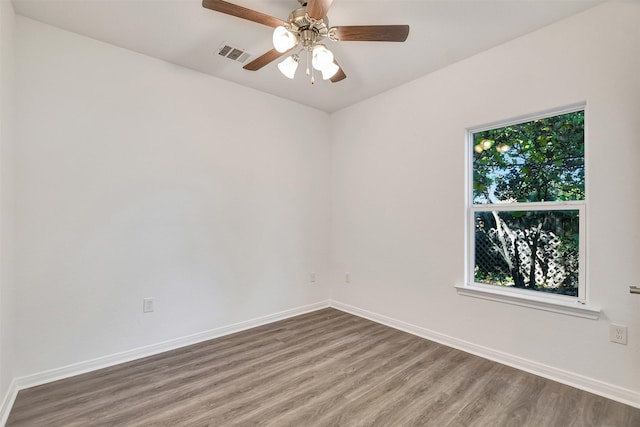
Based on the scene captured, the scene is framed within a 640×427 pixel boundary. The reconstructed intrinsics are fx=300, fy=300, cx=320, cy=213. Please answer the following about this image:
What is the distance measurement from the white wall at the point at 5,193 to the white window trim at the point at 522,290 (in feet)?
11.1

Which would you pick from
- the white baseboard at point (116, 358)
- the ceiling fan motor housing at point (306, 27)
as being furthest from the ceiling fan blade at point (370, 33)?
the white baseboard at point (116, 358)

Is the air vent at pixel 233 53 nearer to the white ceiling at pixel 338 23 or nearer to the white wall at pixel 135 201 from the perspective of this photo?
the white ceiling at pixel 338 23

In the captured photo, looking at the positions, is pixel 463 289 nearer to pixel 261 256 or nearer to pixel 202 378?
pixel 261 256

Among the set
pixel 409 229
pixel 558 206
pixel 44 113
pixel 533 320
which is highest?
pixel 44 113

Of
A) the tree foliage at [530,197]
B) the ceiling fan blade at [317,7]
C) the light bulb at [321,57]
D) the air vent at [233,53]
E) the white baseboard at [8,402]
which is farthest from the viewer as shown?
the air vent at [233,53]

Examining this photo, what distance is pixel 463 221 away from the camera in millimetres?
2799

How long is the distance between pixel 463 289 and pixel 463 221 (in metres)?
0.63

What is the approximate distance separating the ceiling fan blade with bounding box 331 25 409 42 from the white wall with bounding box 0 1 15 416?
2069 millimetres

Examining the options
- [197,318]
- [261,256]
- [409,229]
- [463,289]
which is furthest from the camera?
[261,256]

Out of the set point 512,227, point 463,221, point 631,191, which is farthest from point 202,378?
point 631,191

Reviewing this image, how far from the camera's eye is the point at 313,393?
6.86 feet

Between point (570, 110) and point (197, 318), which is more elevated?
point (570, 110)

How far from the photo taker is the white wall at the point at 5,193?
5.98ft

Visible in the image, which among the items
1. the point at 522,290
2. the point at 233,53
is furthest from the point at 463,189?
the point at 233,53
